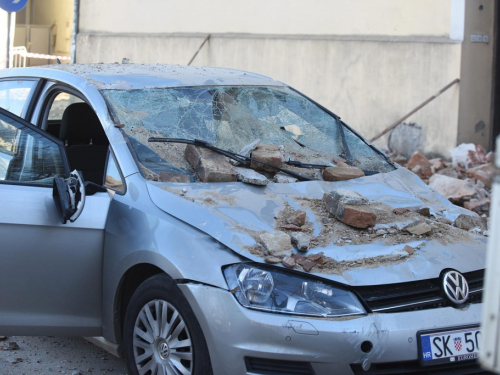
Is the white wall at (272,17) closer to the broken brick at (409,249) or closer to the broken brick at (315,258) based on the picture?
the broken brick at (409,249)

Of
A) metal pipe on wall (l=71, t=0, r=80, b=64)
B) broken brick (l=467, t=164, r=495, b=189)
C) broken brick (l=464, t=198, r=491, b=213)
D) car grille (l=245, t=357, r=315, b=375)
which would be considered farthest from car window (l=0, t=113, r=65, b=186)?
metal pipe on wall (l=71, t=0, r=80, b=64)

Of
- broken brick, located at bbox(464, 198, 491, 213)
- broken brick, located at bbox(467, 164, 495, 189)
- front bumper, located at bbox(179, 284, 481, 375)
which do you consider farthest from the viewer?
broken brick, located at bbox(467, 164, 495, 189)

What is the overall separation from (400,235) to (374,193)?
55 centimetres

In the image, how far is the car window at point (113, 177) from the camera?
3559 mm

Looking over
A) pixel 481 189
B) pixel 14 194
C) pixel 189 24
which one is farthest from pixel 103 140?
pixel 189 24

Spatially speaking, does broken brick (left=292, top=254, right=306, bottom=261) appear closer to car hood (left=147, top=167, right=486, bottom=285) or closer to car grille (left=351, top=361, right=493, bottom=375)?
car hood (left=147, top=167, right=486, bottom=285)

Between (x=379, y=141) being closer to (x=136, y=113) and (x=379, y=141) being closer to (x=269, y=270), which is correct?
(x=136, y=113)

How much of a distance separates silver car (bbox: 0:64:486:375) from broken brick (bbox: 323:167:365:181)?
0.04 ft

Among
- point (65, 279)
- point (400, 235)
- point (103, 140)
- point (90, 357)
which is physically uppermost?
point (103, 140)

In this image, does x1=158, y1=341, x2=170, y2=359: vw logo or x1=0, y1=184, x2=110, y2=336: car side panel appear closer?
x1=158, y1=341, x2=170, y2=359: vw logo

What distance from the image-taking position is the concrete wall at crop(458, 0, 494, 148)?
34.3 ft

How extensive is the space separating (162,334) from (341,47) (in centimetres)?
925

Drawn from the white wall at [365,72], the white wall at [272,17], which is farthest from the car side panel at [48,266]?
the white wall at [272,17]

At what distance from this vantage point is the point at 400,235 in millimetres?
3439
